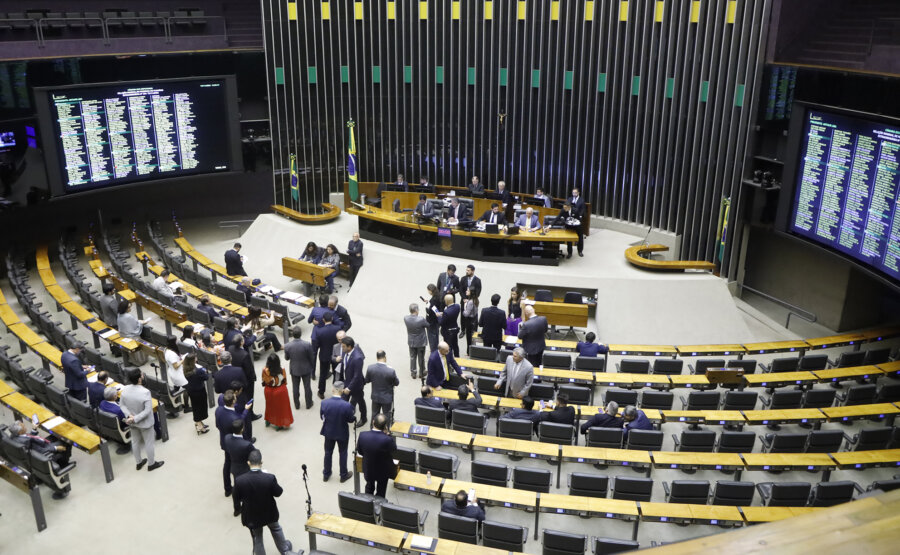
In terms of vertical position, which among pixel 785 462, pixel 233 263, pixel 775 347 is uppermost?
pixel 233 263

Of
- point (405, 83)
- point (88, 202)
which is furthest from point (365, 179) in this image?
point (88, 202)

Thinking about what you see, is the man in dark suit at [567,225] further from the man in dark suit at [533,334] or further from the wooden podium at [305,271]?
the wooden podium at [305,271]

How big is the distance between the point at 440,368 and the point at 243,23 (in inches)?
523

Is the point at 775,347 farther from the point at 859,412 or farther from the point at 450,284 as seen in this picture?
the point at 450,284

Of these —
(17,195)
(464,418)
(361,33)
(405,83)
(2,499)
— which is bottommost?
(2,499)

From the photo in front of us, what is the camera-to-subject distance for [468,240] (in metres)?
14.7

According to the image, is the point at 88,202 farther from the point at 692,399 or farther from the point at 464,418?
the point at 692,399

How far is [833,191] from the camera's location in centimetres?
1237

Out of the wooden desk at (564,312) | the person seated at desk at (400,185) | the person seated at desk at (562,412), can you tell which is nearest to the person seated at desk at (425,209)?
the person seated at desk at (400,185)

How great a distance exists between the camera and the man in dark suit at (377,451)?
7.41m

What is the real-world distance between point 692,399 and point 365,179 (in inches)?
469

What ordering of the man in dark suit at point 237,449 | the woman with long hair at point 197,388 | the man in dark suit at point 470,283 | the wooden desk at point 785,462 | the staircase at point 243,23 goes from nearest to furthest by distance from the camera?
the man in dark suit at point 237,449, the wooden desk at point 785,462, the woman with long hair at point 197,388, the man in dark suit at point 470,283, the staircase at point 243,23

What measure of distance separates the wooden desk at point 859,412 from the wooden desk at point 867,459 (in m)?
0.99

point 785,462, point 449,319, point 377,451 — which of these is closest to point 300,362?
point 449,319
